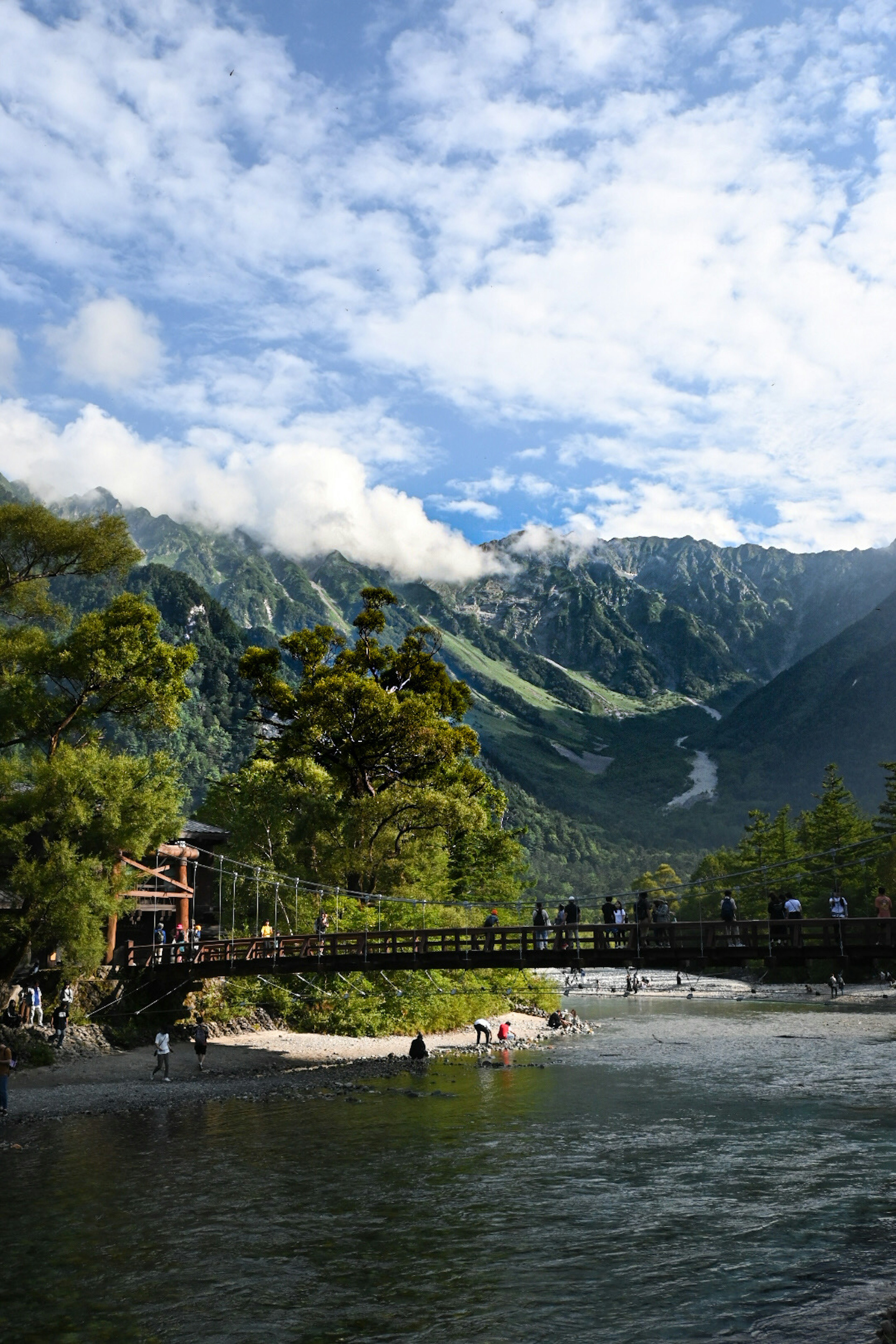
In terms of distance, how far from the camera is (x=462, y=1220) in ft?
61.8

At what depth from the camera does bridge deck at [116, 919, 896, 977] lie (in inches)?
1182

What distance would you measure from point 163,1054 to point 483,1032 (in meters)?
18.9

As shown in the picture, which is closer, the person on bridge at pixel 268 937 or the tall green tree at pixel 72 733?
the tall green tree at pixel 72 733

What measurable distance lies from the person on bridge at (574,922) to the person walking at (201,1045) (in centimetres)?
1378

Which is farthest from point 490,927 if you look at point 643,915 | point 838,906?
point 838,906

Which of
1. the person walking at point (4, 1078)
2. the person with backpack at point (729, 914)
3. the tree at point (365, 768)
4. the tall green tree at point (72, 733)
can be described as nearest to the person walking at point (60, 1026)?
the tall green tree at point (72, 733)

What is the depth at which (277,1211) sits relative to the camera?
63.8 feet

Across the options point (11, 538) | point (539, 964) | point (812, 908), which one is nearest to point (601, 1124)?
point (539, 964)

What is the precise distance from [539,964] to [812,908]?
224 feet

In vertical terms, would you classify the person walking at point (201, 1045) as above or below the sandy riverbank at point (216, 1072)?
above

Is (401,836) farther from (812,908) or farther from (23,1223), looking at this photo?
(812,908)

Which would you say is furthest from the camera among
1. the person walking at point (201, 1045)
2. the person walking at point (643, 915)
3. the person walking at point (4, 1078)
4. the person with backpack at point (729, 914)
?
the person walking at point (201, 1045)

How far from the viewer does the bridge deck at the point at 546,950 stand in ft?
98.5

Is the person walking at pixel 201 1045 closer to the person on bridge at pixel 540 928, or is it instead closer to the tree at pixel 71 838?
the tree at pixel 71 838
